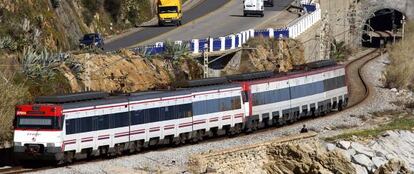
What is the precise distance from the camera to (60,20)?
60.8 meters

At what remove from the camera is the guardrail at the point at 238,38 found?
55.2m

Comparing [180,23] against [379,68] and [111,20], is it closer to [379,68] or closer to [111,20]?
[111,20]

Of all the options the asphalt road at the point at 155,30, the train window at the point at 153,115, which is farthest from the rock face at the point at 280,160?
the asphalt road at the point at 155,30

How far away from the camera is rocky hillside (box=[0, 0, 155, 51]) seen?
50.4 m

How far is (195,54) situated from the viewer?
57.1 m

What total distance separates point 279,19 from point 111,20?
17.5 meters

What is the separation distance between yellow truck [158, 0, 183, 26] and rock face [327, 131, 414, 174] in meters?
35.0

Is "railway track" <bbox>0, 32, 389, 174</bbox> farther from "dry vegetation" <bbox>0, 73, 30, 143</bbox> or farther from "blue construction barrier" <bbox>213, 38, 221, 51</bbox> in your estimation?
"blue construction barrier" <bbox>213, 38, 221, 51</bbox>

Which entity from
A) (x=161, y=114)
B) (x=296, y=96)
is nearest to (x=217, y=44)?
(x=296, y=96)

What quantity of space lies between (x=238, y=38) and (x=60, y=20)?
513 inches

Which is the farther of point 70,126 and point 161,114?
point 161,114

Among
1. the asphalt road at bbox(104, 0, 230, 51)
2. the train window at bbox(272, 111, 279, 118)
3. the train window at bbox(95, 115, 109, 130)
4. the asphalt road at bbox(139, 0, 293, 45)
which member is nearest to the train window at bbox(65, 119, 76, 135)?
the train window at bbox(95, 115, 109, 130)

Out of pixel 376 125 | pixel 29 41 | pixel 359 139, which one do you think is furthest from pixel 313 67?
pixel 29 41

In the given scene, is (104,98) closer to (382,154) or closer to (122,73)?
(122,73)
